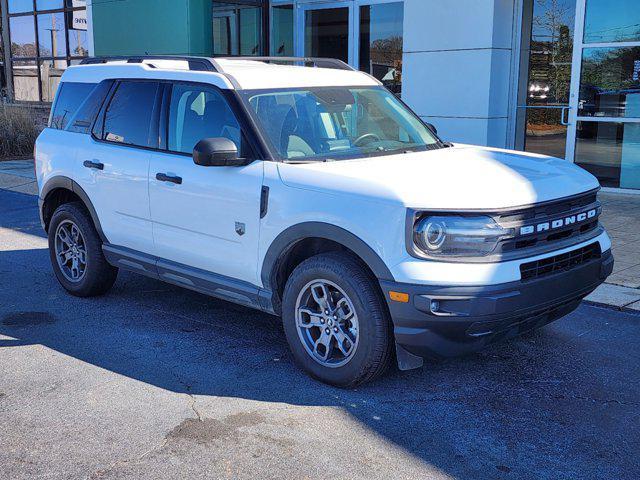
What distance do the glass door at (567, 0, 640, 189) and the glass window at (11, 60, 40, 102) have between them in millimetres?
14970

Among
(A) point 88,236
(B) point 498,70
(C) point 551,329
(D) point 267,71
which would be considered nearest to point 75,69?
(A) point 88,236

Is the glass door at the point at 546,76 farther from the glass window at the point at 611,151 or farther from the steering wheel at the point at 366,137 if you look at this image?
the steering wheel at the point at 366,137

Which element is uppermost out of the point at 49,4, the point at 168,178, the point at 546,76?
the point at 49,4

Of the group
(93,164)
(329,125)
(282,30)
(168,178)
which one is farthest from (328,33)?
(168,178)

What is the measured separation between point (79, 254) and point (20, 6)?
54.9 ft

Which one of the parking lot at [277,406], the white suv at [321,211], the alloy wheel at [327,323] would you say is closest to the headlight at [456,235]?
Result: the white suv at [321,211]

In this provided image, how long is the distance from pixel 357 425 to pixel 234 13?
12783mm

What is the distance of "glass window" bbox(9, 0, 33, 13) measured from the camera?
2020 centimetres

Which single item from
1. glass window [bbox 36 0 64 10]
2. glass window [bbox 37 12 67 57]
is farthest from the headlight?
glass window [bbox 36 0 64 10]

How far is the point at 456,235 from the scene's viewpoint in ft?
13.1

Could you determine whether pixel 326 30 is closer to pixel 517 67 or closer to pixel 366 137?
pixel 517 67

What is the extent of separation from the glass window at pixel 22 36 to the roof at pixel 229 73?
1558cm

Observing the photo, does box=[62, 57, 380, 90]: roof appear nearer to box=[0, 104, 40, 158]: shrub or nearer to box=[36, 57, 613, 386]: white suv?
box=[36, 57, 613, 386]: white suv

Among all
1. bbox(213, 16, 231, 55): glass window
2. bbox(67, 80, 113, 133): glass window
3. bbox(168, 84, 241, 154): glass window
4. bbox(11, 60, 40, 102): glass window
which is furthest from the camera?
bbox(11, 60, 40, 102): glass window
